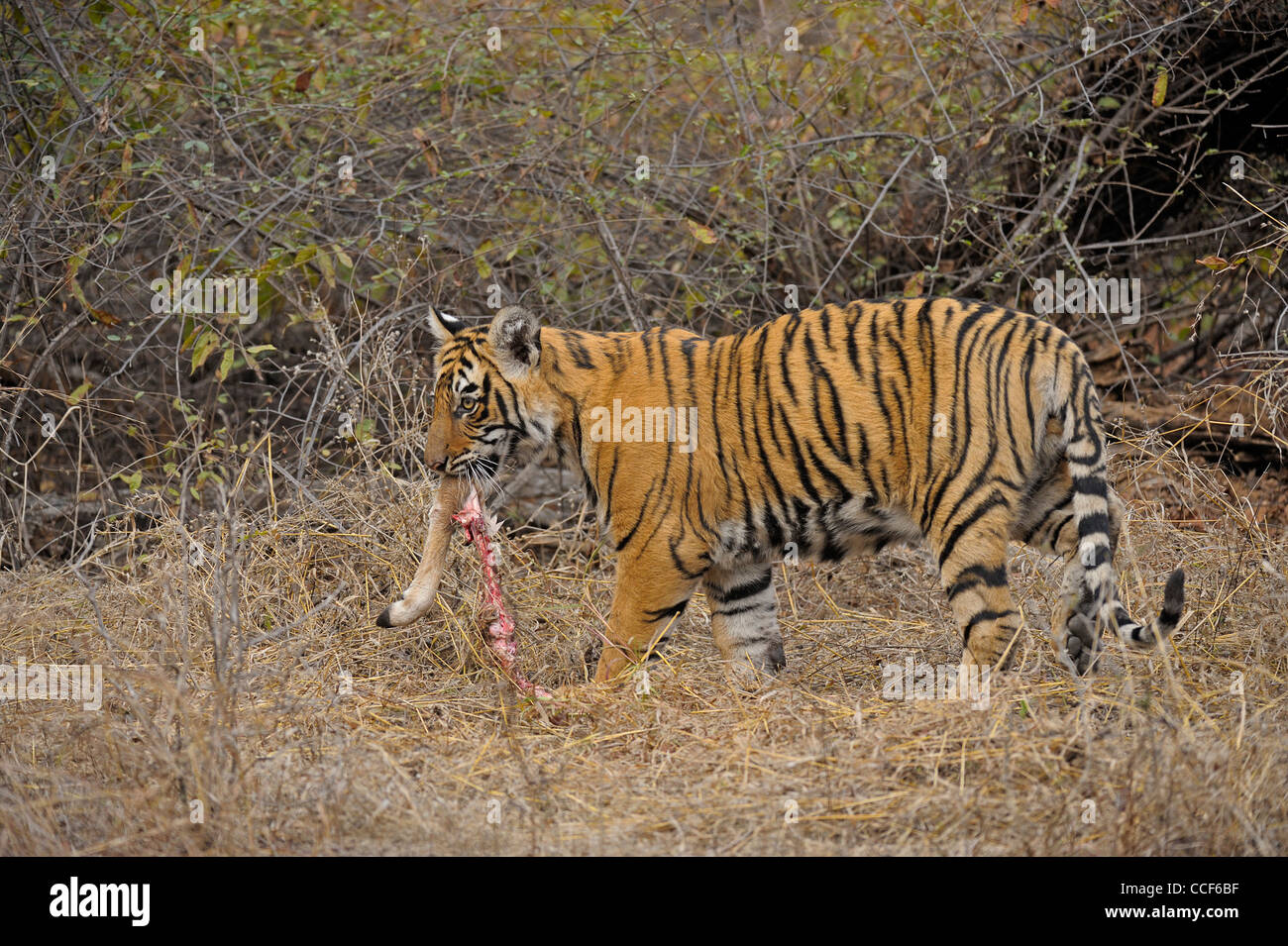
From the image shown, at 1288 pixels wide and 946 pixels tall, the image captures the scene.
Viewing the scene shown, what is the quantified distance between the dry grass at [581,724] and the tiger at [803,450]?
264 millimetres

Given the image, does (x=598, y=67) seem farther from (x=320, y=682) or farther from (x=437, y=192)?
(x=320, y=682)

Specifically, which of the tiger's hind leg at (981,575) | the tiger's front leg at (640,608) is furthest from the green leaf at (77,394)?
the tiger's hind leg at (981,575)

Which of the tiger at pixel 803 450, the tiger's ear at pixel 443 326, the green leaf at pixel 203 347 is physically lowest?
the tiger at pixel 803 450

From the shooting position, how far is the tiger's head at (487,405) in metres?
5.07

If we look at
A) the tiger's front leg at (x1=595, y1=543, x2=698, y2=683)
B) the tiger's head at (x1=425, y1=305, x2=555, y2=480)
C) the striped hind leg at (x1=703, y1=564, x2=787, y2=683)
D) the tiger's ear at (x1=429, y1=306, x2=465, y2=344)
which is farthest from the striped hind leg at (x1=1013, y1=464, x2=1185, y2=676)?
the tiger's ear at (x1=429, y1=306, x2=465, y2=344)

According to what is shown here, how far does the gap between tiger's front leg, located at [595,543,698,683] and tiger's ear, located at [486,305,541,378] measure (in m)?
0.84

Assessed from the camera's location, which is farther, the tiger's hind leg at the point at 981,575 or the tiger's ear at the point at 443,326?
the tiger's ear at the point at 443,326

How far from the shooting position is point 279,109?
708 centimetres

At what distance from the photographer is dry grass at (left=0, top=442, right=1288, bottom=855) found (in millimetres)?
3566

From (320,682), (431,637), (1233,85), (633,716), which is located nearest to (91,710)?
(320,682)

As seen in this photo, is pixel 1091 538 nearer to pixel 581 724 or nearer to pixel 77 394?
pixel 581 724

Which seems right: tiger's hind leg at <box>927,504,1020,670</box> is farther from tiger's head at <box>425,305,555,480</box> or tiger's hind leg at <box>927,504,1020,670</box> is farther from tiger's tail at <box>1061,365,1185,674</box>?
tiger's head at <box>425,305,555,480</box>

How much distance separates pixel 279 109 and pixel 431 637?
129 inches

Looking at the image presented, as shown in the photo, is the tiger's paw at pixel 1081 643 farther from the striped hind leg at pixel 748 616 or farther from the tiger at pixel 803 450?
the striped hind leg at pixel 748 616
